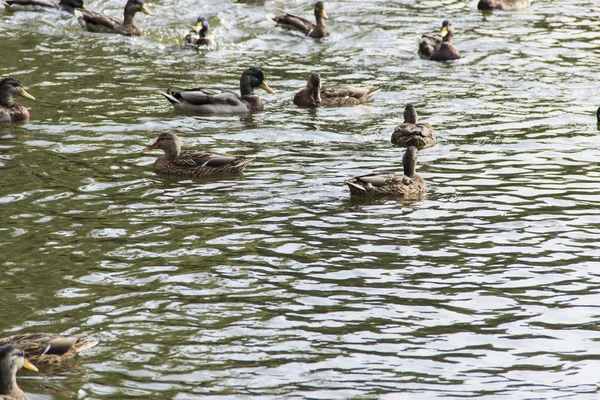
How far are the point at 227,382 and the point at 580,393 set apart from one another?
2760 millimetres

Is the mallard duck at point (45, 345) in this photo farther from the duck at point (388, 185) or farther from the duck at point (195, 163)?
the duck at point (195, 163)

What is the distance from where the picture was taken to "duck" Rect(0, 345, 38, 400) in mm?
7895

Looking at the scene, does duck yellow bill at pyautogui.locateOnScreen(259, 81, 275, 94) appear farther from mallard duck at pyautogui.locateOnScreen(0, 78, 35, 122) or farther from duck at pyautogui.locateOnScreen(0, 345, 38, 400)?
duck at pyautogui.locateOnScreen(0, 345, 38, 400)

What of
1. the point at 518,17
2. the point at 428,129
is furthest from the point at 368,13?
the point at 428,129

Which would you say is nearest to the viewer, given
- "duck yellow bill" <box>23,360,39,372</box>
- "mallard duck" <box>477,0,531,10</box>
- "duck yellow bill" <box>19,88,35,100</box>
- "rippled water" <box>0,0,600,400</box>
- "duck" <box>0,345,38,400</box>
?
"duck" <box>0,345,38,400</box>

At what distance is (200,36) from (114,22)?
250cm

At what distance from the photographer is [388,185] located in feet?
45.0

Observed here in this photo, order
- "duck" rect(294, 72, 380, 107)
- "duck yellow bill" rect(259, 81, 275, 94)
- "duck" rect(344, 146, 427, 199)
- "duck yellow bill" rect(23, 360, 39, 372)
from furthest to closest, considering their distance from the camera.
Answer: "duck yellow bill" rect(259, 81, 275, 94) < "duck" rect(294, 72, 380, 107) < "duck" rect(344, 146, 427, 199) < "duck yellow bill" rect(23, 360, 39, 372)

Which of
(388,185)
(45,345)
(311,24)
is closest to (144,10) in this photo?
(311,24)

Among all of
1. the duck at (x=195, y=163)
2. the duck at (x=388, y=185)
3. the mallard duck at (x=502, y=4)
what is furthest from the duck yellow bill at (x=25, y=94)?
the mallard duck at (x=502, y=4)

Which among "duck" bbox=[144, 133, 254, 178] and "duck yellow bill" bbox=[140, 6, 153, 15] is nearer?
"duck" bbox=[144, 133, 254, 178]

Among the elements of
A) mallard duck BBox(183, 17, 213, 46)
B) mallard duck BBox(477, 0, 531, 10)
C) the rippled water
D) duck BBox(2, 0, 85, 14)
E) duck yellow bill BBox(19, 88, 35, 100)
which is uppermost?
duck BBox(2, 0, 85, 14)

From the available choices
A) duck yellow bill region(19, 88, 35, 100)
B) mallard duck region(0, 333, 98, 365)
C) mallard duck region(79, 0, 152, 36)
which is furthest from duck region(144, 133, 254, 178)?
mallard duck region(79, 0, 152, 36)

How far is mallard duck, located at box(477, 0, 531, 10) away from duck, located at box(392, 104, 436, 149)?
38.5 feet
